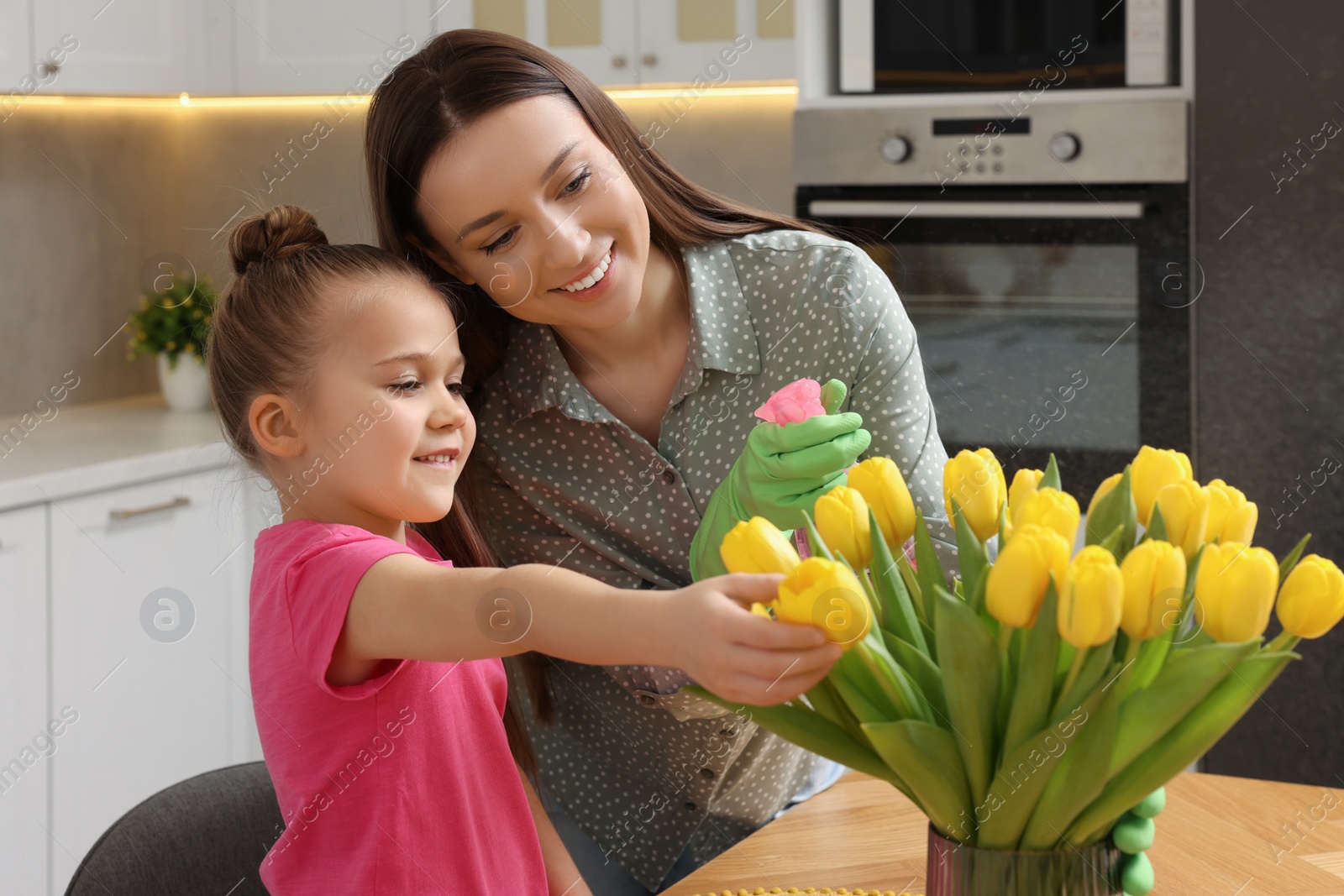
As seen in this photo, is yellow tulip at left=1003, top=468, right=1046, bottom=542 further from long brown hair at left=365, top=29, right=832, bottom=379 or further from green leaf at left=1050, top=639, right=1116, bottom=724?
long brown hair at left=365, top=29, right=832, bottom=379

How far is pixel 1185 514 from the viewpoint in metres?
0.59

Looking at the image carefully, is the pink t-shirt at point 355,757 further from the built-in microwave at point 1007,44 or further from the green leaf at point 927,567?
the built-in microwave at point 1007,44

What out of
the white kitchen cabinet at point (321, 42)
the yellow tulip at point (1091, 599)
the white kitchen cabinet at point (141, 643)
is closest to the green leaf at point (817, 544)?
the yellow tulip at point (1091, 599)

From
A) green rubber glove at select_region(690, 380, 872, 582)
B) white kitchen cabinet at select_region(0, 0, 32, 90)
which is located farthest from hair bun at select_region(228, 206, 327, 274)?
white kitchen cabinet at select_region(0, 0, 32, 90)

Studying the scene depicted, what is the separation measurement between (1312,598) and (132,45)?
8.18 feet

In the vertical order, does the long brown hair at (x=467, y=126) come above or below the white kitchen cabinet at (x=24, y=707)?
above

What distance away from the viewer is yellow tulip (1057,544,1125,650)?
1.65ft

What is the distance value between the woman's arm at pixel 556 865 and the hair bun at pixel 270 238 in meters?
0.46

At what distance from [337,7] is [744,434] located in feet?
5.79

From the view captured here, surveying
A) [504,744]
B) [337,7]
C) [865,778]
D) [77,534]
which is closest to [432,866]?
[504,744]

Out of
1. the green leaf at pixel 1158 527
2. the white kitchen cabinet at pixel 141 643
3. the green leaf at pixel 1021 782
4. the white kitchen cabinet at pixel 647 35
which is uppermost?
the white kitchen cabinet at pixel 647 35

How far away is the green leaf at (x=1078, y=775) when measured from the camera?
1.79ft

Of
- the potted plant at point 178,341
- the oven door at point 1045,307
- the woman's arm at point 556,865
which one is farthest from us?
the potted plant at point 178,341

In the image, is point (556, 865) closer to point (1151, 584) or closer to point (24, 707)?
point (1151, 584)
